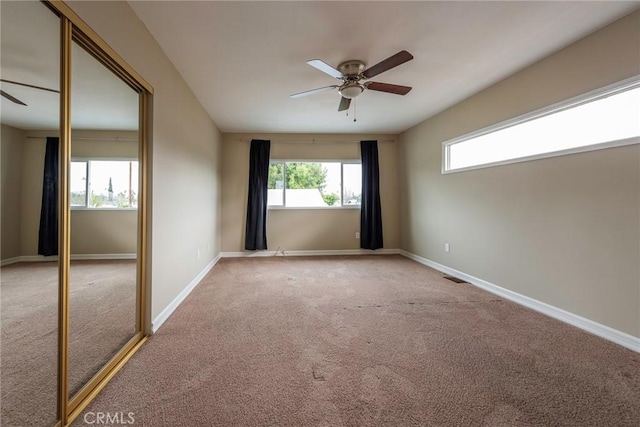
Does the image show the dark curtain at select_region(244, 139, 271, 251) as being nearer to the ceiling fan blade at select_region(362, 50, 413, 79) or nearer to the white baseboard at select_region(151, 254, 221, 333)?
the white baseboard at select_region(151, 254, 221, 333)

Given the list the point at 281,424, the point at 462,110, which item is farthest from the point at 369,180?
the point at 281,424

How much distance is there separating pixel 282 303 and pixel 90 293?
1635mm

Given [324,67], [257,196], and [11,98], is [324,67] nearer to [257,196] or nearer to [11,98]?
[11,98]

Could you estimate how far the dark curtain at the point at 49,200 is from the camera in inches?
48.5

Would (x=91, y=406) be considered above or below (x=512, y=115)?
below

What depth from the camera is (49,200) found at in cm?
124

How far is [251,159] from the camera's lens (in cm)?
505

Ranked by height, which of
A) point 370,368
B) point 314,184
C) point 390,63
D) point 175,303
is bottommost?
point 370,368

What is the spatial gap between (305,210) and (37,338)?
4254 mm

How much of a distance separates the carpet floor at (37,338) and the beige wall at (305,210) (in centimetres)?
356

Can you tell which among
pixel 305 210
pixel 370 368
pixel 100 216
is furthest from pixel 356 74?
pixel 305 210

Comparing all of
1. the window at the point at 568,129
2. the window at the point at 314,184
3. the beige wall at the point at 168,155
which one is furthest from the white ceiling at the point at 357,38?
the window at the point at 314,184

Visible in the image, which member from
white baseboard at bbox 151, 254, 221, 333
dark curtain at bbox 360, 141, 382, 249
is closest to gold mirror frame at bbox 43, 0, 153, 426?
white baseboard at bbox 151, 254, 221, 333

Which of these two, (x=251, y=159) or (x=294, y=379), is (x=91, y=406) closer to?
(x=294, y=379)
